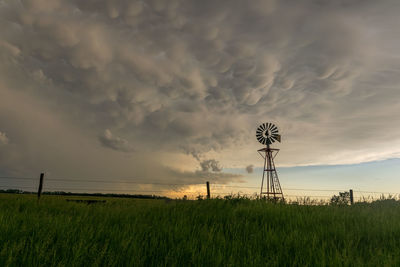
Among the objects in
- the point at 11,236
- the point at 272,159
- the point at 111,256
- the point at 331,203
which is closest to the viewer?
the point at 111,256

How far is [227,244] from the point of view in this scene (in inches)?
287

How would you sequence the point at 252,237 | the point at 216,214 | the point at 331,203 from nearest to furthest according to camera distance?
the point at 252,237 → the point at 216,214 → the point at 331,203

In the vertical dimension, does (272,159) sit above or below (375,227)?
above

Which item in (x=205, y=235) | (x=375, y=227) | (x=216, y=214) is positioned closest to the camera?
(x=205, y=235)

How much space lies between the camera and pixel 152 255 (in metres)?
6.16

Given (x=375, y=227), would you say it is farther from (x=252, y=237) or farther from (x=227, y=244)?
(x=227, y=244)

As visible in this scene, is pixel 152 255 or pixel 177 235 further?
pixel 177 235

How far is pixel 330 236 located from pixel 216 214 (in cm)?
456

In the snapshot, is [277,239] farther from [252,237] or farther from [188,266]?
[188,266]

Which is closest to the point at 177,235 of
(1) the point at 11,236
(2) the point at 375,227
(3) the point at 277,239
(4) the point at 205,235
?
(4) the point at 205,235

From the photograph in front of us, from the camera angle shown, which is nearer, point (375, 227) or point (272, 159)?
point (375, 227)

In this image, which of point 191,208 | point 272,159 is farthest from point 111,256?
point 272,159

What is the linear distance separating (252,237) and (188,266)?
11.5 feet

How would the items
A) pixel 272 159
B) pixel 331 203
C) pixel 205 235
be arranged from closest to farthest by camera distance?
pixel 205 235, pixel 331 203, pixel 272 159
